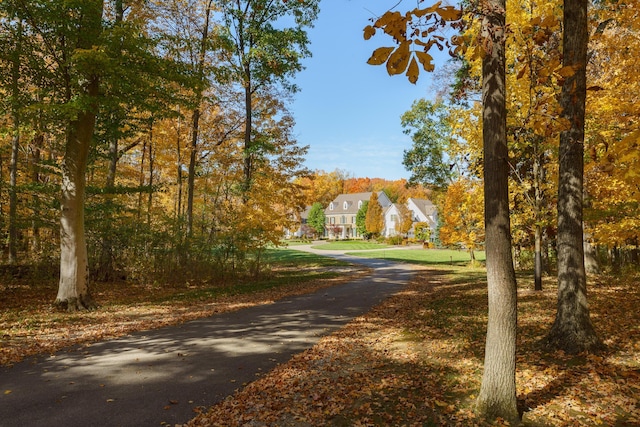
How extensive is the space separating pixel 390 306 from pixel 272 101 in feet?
50.8

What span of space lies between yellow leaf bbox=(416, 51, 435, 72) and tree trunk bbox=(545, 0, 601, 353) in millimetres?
4919

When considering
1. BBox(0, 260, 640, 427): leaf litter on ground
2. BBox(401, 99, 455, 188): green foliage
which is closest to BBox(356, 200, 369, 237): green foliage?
BBox(401, 99, 455, 188): green foliage

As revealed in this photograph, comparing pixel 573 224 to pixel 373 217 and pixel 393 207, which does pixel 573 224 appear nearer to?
pixel 373 217

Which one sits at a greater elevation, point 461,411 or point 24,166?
point 24,166

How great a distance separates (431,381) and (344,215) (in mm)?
74934

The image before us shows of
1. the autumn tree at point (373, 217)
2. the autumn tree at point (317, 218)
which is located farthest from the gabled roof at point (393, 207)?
the autumn tree at point (317, 218)

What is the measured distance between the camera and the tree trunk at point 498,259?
13.2 feet

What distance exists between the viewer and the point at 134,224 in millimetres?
16016

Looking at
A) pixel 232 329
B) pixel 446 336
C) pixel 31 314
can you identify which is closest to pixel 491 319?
pixel 446 336

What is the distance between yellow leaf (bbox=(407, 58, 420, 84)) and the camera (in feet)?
7.06

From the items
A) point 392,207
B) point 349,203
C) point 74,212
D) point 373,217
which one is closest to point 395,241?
point 373,217

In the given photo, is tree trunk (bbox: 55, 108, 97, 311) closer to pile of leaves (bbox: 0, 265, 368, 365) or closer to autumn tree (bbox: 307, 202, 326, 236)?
pile of leaves (bbox: 0, 265, 368, 365)

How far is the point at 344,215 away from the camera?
263ft

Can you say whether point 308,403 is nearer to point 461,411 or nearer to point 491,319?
point 461,411
